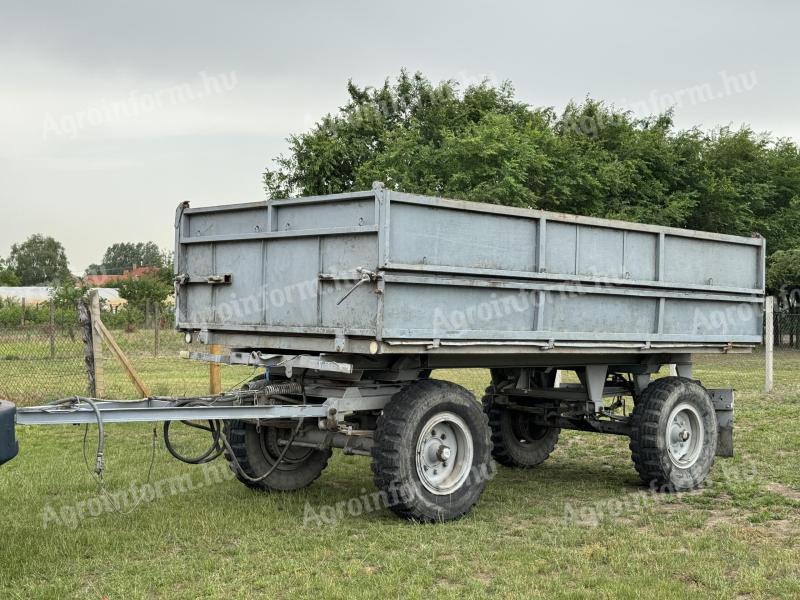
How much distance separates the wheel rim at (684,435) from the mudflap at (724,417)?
526 millimetres

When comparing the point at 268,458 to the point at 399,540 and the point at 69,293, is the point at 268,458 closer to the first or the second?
the point at 399,540

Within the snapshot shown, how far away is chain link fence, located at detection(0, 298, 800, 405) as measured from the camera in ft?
51.1

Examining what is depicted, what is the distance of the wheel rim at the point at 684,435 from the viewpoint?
9.05 metres

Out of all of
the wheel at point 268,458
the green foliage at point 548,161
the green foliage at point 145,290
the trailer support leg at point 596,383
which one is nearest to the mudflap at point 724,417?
the trailer support leg at point 596,383

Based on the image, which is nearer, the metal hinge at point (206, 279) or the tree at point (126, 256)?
the metal hinge at point (206, 279)

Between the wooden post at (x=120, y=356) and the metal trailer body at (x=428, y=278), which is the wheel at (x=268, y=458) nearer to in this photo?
the metal trailer body at (x=428, y=278)

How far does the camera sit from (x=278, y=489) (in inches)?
329

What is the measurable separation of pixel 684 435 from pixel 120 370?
15.9 metres

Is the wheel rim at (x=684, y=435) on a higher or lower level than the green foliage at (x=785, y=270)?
lower

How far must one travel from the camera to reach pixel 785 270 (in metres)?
35.2

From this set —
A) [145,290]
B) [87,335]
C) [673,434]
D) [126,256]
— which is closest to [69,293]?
[145,290]

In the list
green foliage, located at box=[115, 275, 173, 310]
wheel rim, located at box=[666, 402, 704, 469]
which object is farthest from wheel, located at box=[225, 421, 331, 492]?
green foliage, located at box=[115, 275, 173, 310]

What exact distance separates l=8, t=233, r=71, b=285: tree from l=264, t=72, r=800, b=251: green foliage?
204 ft

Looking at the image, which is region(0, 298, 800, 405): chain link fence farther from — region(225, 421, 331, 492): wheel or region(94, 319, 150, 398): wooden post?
region(225, 421, 331, 492): wheel
